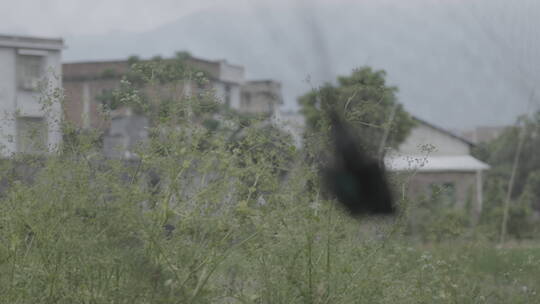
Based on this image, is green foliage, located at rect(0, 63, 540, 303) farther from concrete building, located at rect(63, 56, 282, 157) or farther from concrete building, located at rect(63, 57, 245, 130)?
concrete building, located at rect(63, 57, 245, 130)

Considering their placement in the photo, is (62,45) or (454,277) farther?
(62,45)

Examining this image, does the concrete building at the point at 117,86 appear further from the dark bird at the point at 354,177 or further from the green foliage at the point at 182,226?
the dark bird at the point at 354,177

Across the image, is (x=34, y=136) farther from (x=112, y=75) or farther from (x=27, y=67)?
(x=112, y=75)

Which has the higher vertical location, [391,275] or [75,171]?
[75,171]

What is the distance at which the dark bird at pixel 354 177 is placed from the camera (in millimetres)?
3031

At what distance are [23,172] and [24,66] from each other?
1015 inches

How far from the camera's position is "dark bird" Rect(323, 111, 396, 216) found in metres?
3.03

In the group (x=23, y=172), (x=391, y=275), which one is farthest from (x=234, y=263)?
(x=23, y=172)

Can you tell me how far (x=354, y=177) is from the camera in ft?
10.6

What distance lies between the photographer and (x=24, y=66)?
90.8 ft

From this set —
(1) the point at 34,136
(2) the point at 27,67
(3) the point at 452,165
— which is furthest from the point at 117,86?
(3) the point at 452,165

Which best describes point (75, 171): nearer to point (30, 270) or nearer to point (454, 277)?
point (30, 270)

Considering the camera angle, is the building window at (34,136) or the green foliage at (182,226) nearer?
the green foliage at (182,226)

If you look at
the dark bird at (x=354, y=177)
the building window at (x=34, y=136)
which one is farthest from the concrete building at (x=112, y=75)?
the building window at (x=34, y=136)
